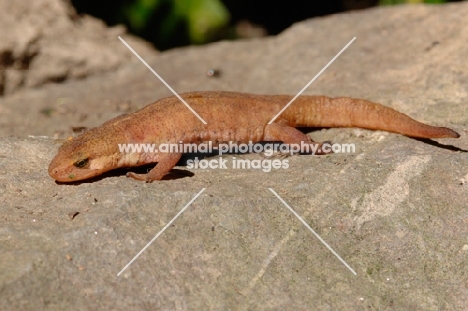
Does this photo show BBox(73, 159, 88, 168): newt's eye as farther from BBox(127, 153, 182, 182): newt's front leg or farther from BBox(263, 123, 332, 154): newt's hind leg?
BBox(263, 123, 332, 154): newt's hind leg

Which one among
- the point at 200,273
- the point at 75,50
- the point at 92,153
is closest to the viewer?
the point at 200,273

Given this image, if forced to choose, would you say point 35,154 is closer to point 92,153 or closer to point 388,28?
point 92,153

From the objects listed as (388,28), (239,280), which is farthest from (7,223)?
(388,28)

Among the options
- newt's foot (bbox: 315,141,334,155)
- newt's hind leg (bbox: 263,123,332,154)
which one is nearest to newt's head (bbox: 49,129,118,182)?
newt's hind leg (bbox: 263,123,332,154)

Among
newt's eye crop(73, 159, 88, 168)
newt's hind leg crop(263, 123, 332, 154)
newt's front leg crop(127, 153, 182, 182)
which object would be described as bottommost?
newt's hind leg crop(263, 123, 332, 154)

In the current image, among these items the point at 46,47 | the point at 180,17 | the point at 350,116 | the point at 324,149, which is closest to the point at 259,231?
the point at 324,149

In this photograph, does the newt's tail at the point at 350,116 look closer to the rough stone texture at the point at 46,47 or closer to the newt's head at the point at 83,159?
the newt's head at the point at 83,159

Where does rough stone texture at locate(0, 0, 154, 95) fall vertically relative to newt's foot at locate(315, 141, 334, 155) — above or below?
below
